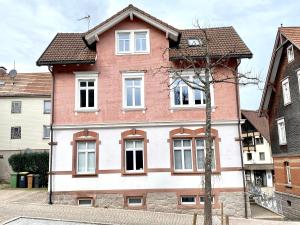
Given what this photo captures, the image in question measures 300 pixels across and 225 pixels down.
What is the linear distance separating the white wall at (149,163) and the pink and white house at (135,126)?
51 mm

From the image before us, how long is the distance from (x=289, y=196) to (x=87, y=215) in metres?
16.0

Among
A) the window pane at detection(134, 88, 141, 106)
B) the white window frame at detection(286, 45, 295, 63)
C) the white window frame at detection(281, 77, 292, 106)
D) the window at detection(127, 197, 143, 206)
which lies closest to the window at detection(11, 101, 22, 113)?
the window pane at detection(134, 88, 141, 106)

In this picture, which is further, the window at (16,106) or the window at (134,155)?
the window at (16,106)

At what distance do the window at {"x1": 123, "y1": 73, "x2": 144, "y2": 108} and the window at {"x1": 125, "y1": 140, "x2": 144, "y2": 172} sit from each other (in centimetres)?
204

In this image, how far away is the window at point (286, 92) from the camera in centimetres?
2444

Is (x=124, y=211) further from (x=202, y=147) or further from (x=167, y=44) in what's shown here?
(x=167, y=44)

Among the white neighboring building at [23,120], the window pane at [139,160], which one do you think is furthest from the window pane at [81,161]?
the white neighboring building at [23,120]

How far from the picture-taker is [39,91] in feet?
119

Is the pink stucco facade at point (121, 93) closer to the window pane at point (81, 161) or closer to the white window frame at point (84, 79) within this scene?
the white window frame at point (84, 79)

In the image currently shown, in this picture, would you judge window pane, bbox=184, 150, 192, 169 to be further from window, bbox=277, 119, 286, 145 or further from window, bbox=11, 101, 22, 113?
window, bbox=11, 101, 22, 113

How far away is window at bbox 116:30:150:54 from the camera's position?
1881 centimetres

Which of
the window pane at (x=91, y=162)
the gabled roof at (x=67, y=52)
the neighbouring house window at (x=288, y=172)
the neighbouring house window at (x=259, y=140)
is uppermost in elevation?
the gabled roof at (x=67, y=52)

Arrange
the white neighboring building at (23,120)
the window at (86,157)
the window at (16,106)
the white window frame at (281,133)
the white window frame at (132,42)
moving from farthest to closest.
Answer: the window at (16,106) < the white neighboring building at (23,120) < the white window frame at (281,133) < the white window frame at (132,42) < the window at (86,157)

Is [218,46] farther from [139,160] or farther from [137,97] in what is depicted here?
[139,160]
